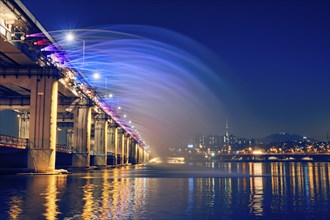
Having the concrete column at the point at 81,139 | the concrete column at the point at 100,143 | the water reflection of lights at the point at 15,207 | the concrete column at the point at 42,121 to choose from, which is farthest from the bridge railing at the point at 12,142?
the concrete column at the point at 100,143

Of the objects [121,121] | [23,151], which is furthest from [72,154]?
[121,121]

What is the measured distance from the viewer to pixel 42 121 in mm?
64938

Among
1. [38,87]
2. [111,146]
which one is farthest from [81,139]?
[111,146]

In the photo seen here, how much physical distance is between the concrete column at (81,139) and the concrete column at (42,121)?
28.9 m

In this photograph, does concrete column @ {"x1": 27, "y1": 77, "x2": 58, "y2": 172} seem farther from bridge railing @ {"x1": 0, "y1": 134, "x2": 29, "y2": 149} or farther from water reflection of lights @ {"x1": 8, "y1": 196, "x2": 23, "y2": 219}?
water reflection of lights @ {"x1": 8, "y1": 196, "x2": 23, "y2": 219}

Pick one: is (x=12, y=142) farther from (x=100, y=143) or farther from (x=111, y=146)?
(x=111, y=146)

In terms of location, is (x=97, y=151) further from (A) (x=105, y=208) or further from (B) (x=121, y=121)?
(A) (x=105, y=208)

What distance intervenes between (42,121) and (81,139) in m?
30.3

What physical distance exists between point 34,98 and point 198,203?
46.8 meters

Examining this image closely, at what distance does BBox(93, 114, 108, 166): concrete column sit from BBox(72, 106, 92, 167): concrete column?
82.0ft

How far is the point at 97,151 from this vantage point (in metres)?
122

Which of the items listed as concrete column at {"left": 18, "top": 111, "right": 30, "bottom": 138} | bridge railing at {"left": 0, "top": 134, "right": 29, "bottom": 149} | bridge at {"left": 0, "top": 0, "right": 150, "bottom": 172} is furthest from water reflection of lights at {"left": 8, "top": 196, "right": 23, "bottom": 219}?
concrete column at {"left": 18, "top": 111, "right": 30, "bottom": 138}

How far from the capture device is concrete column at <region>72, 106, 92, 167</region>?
307ft

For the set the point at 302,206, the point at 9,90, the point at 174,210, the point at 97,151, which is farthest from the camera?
the point at 97,151
